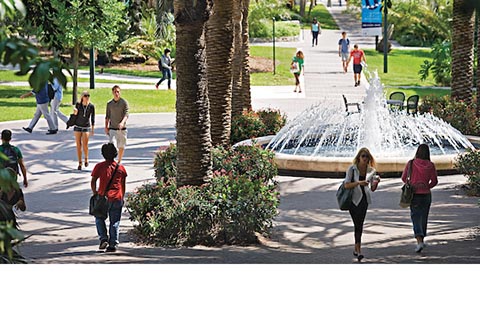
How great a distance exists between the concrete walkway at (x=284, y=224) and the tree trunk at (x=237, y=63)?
1351 mm

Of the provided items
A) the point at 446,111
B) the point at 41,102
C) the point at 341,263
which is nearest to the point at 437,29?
the point at 446,111

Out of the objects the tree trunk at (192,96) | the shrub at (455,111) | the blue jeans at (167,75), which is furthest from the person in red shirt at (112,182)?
the shrub at (455,111)

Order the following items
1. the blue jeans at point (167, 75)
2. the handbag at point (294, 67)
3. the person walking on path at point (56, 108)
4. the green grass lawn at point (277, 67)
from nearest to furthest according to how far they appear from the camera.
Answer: the person walking on path at point (56, 108) < the blue jeans at point (167, 75) < the green grass lawn at point (277, 67) < the handbag at point (294, 67)

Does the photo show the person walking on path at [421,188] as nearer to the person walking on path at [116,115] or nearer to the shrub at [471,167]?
the shrub at [471,167]

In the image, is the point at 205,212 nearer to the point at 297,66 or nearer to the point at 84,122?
the point at 84,122

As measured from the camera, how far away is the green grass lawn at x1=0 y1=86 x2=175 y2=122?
11.1 m

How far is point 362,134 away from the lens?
12617 mm

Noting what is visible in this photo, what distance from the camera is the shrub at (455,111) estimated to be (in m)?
13.4

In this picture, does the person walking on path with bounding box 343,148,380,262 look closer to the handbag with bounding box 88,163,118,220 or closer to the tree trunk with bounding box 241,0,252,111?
the handbag with bounding box 88,163,118,220

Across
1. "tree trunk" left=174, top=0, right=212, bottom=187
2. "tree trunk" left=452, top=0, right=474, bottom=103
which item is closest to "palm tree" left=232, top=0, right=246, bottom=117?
"tree trunk" left=452, top=0, right=474, bottom=103

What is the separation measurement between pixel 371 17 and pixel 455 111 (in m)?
3.44

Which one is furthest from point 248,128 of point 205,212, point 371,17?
point 205,212
